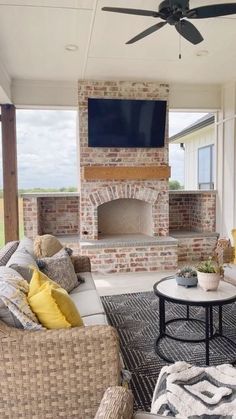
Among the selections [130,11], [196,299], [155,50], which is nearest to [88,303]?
[196,299]

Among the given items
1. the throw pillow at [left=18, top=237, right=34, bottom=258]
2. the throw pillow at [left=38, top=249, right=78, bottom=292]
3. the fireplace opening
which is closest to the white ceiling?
the fireplace opening

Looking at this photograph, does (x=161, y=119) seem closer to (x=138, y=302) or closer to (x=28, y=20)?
(x=28, y=20)

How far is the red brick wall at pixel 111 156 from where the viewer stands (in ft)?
17.3

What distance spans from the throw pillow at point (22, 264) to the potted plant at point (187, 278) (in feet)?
4.05

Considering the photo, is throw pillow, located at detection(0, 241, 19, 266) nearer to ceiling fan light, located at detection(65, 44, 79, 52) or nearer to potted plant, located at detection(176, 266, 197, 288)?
potted plant, located at detection(176, 266, 197, 288)

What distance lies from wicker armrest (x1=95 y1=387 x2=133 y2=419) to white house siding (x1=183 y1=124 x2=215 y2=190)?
708 cm

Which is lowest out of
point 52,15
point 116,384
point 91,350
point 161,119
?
point 116,384

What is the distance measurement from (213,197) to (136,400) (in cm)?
450

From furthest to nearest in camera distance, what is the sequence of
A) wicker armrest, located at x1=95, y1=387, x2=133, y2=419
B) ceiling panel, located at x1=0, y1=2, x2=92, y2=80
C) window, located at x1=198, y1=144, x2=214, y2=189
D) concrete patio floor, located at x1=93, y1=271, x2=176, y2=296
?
window, located at x1=198, y1=144, x2=214, y2=189, concrete patio floor, located at x1=93, y1=271, x2=176, y2=296, ceiling panel, located at x1=0, y1=2, x2=92, y2=80, wicker armrest, located at x1=95, y1=387, x2=133, y2=419

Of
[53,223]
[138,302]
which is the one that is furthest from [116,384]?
[53,223]

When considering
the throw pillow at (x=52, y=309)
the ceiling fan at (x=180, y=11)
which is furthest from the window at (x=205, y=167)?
the throw pillow at (x=52, y=309)

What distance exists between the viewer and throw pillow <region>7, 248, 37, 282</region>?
231 centimetres

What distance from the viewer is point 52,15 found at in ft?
10.8

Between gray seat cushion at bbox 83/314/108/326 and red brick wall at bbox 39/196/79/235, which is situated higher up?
red brick wall at bbox 39/196/79/235
